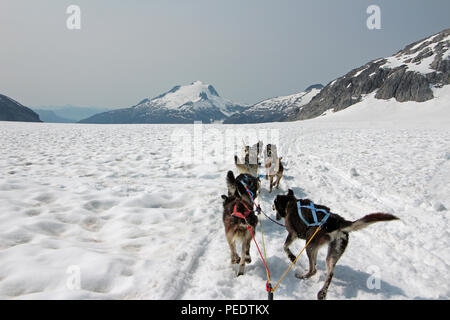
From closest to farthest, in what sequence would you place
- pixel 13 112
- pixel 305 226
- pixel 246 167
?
pixel 305 226 → pixel 246 167 → pixel 13 112

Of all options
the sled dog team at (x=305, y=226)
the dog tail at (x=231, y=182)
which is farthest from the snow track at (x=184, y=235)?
the dog tail at (x=231, y=182)

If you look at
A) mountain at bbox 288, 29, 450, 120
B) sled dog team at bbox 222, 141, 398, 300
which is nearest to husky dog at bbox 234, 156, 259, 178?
sled dog team at bbox 222, 141, 398, 300

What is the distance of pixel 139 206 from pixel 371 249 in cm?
581

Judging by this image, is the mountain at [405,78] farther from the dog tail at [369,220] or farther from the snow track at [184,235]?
the dog tail at [369,220]

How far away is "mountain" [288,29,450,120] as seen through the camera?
8544 cm

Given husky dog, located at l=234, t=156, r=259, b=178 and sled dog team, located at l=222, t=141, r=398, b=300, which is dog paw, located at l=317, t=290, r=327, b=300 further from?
husky dog, located at l=234, t=156, r=259, b=178

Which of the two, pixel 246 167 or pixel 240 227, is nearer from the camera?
pixel 240 227

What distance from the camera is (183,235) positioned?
5.03 metres

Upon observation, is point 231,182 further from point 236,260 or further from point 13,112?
point 13,112

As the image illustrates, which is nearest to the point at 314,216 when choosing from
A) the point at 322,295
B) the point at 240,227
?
the point at 322,295

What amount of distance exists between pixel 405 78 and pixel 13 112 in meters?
243

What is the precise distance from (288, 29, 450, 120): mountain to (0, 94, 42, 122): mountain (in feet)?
696
